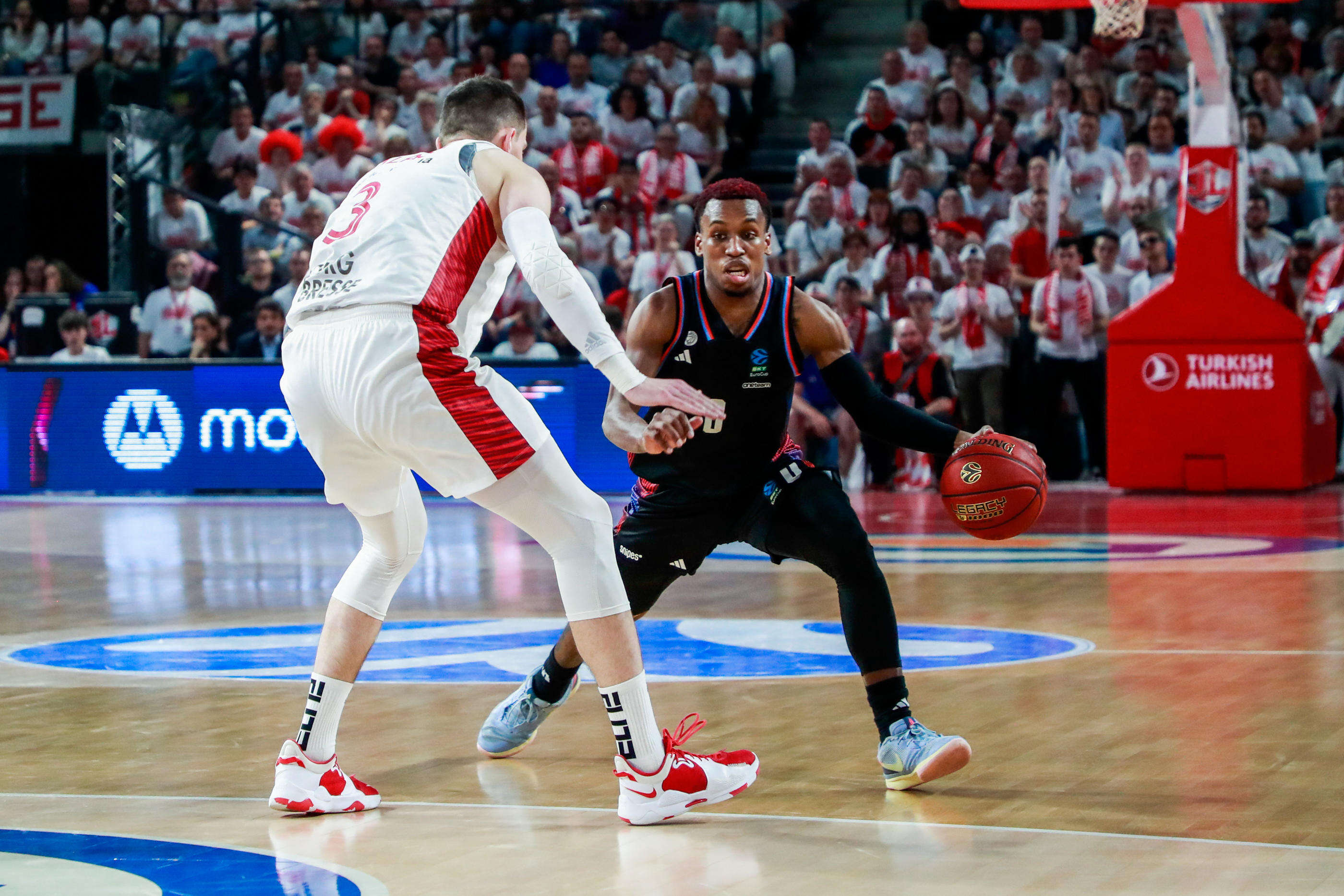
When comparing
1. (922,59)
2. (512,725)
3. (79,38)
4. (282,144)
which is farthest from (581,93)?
(512,725)

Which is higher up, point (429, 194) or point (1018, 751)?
point (429, 194)

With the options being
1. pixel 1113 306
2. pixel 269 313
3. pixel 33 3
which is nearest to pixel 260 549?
pixel 269 313

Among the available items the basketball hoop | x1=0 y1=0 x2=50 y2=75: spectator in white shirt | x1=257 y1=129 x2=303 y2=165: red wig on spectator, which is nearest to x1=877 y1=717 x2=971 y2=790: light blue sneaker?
the basketball hoop

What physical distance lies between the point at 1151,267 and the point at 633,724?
1133cm

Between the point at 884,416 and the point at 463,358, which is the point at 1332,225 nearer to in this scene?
the point at 884,416

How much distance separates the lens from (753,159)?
19.5m

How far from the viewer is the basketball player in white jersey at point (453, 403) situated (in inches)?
172

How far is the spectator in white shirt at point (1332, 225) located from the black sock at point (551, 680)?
35.8 feet

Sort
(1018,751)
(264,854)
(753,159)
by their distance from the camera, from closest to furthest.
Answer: (264,854)
(1018,751)
(753,159)

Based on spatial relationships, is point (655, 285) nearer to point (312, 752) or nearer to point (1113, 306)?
point (1113, 306)

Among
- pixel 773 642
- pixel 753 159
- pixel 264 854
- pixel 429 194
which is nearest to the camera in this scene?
pixel 264 854

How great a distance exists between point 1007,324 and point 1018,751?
998cm

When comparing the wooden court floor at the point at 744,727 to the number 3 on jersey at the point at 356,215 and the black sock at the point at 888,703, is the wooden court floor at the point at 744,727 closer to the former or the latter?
the black sock at the point at 888,703

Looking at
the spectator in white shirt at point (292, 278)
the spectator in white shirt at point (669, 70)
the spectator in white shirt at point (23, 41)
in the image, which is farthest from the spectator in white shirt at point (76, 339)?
the spectator in white shirt at point (669, 70)
